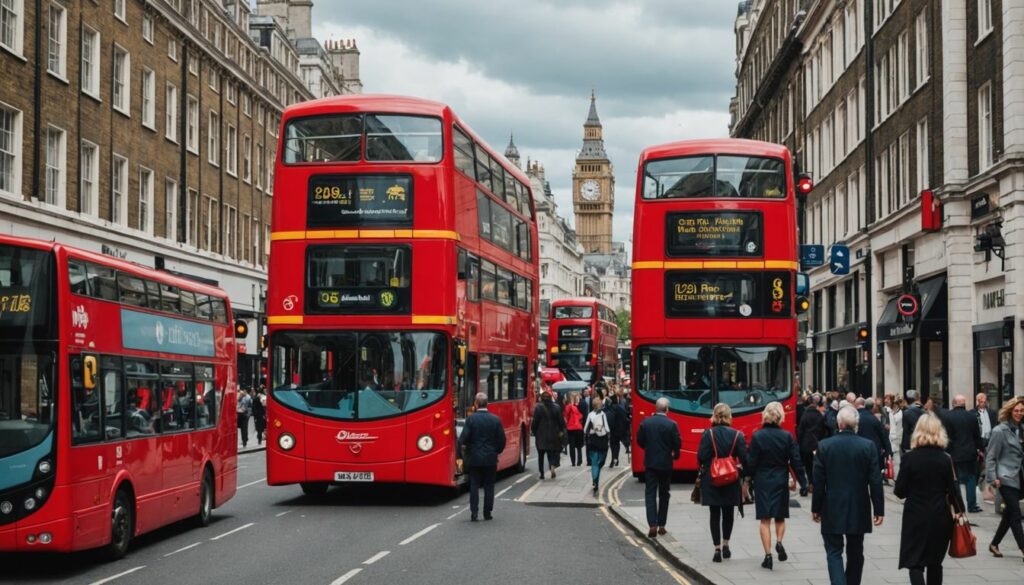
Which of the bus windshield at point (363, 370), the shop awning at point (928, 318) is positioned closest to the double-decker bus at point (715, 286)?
the bus windshield at point (363, 370)

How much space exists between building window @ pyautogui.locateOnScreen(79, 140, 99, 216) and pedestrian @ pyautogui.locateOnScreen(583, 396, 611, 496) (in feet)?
55.9

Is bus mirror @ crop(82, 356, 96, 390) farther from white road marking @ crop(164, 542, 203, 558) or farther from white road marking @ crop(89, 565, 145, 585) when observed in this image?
white road marking @ crop(164, 542, 203, 558)

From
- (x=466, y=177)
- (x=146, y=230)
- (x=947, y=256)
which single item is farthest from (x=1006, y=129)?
(x=146, y=230)

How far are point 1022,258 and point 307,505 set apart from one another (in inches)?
555

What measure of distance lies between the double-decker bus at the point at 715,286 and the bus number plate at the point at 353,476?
224 inches

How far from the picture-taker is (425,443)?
61.4ft

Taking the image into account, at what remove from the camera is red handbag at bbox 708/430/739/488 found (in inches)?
530

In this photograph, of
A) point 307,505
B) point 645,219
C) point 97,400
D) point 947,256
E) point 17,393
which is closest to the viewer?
point 17,393

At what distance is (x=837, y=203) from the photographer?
43969mm

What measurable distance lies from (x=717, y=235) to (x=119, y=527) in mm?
11604

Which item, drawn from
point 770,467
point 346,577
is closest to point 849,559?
point 770,467

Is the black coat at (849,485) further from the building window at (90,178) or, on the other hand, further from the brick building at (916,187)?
the building window at (90,178)

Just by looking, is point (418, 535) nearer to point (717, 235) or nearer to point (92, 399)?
point (92, 399)

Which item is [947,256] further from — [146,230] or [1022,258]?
[146,230]
